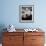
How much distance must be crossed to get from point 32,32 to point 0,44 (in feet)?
3.67

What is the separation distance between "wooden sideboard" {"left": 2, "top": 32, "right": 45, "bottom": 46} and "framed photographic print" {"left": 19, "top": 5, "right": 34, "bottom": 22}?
0.63 meters

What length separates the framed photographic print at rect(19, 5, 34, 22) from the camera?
4.19 metres

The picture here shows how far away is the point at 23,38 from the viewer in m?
3.75

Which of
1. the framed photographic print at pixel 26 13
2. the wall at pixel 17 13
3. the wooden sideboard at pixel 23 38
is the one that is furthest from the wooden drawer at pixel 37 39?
the framed photographic print at pixel 26 13

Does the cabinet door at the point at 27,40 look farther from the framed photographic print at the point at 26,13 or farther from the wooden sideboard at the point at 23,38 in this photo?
the framed photographic print at the point at 26,13

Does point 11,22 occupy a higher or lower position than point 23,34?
higher

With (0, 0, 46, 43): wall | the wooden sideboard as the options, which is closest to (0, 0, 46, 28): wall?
(0, 0, 46, 43): wall

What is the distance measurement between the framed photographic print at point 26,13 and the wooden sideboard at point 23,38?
63 centimetres

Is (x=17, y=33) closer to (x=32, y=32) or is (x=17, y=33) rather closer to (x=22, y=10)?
(x=32, y=32)

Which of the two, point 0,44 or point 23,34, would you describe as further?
point 0,44

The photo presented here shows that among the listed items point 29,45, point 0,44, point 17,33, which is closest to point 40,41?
point 29,45

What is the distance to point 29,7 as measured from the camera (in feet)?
13.8

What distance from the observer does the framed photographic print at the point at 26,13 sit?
165 inches

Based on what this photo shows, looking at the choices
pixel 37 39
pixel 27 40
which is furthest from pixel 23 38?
pixel 37 39
